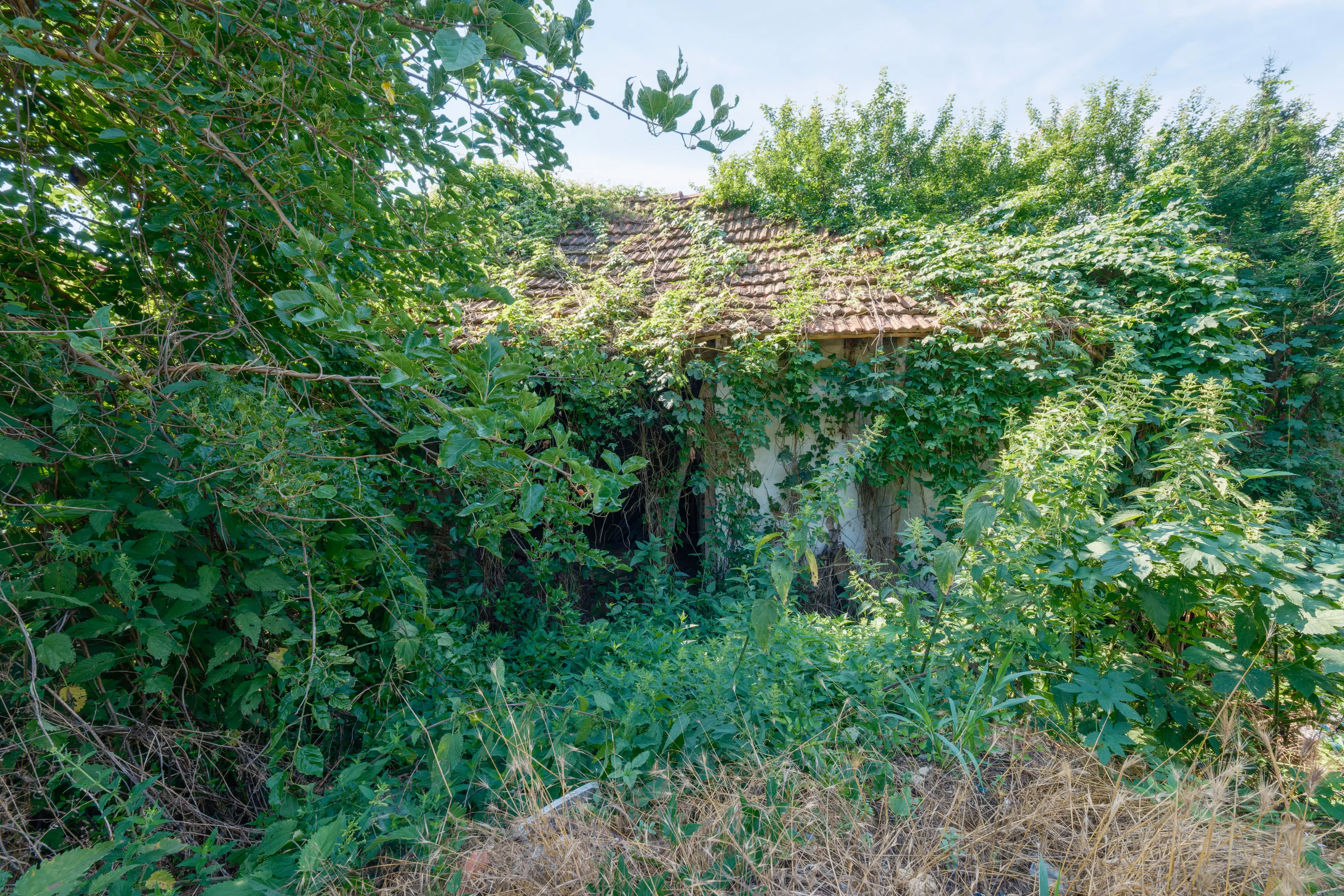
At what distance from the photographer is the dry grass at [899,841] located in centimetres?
146

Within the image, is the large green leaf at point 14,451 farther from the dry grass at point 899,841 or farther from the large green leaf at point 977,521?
the large green leaf at point 977,521

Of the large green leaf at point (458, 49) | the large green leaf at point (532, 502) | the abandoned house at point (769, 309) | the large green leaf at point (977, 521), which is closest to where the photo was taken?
the large green leaf at point (458, 49)

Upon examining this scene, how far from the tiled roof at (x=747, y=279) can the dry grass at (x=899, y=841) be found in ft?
11.6

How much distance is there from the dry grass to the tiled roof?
11.6 feet

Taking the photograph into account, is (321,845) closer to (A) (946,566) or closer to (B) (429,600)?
(B) (429,600)

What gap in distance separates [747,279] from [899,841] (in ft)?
15.9

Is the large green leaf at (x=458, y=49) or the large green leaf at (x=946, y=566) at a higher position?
the large green leaf at (x=458, y=49)

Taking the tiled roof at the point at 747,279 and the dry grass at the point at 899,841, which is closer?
the dry grass at the point at 899,841

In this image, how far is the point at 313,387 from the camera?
2654 millimetres

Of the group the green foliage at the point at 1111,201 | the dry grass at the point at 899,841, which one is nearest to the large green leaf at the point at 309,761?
the dry grass at the point at 899,841

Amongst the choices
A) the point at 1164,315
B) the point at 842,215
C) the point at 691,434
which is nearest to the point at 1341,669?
the point at 691,434

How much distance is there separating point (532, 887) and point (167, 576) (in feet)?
5.44

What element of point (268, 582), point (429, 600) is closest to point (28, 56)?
point (268, 582)

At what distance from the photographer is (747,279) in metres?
5.52
